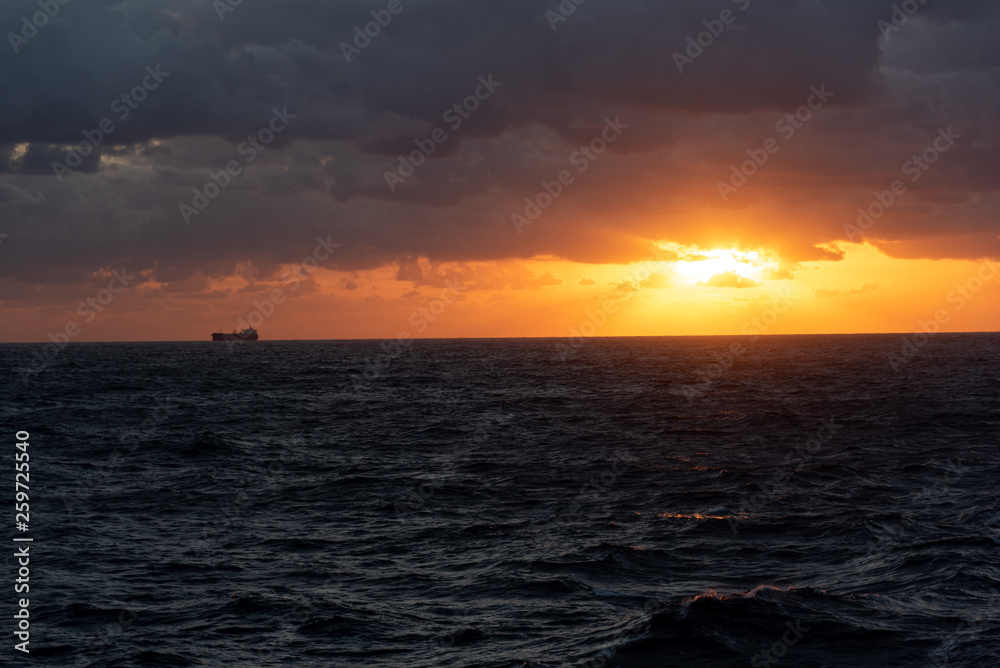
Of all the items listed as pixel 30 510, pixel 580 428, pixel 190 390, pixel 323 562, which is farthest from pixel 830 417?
pixel 190 390

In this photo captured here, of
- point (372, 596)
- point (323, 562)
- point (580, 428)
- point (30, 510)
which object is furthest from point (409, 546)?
point (580, 428)

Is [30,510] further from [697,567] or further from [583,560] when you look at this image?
[697,567]

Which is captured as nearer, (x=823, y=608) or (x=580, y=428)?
(x=823, y=608)

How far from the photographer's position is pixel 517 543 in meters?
23.0

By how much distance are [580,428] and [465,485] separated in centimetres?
1965

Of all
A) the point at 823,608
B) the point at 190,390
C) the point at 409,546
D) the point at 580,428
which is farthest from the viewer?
the point at 190,390

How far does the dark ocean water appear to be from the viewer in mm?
15562

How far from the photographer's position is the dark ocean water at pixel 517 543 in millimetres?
15562

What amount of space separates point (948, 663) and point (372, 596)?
1112 centimetres

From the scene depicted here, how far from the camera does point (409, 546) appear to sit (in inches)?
902

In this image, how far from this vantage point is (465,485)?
105 ft

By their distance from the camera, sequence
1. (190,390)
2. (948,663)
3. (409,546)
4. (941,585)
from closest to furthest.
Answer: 1. (948,663)
2. (941,585)
3. (409,546)
4. (190,390)


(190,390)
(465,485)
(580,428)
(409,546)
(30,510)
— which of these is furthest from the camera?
(190,390)

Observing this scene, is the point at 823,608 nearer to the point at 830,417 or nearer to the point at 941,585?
the point at 941,585
